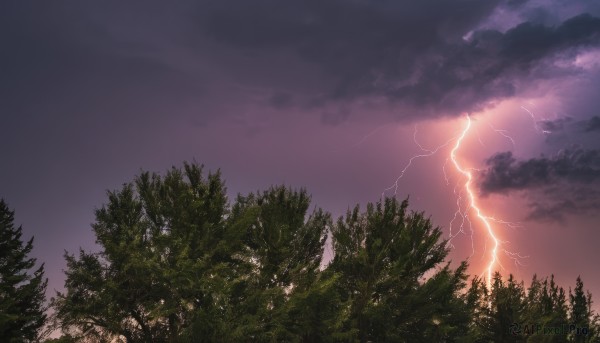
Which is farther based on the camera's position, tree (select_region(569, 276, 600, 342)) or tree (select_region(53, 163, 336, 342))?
tree (select_region(569, 276, 600, 342))

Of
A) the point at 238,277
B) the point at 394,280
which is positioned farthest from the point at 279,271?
the point at 394,280

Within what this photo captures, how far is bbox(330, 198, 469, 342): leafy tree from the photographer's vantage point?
23719mm

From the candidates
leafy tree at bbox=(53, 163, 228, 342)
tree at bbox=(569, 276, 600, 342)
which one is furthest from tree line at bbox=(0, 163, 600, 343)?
tree at bbox=(569, 276, 600, 342)

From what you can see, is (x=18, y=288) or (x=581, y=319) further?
(x=581, y=319)

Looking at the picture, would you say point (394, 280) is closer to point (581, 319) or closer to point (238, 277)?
point (238, 277)

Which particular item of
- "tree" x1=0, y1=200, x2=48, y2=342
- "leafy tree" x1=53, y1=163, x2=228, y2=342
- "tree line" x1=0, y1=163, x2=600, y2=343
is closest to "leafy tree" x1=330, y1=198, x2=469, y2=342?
"tree line" x1=0, y1=163, x2=600, y2=343

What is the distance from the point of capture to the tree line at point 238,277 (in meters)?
19.2

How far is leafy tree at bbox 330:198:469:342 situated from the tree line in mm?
60

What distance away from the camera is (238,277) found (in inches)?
805

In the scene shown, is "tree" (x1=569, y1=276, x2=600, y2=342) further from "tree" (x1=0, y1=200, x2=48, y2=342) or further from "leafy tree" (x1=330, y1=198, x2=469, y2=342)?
"tree" (x1=0, y1=200, x2=48, y2=342)

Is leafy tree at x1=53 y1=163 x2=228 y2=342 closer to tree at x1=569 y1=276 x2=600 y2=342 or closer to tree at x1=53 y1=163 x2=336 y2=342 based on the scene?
tree at x1=53 y1=163 x2=336 y2=342

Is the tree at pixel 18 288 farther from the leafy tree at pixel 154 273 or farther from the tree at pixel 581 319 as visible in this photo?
the tree at pixel 581 319

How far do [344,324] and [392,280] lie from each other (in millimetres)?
3333

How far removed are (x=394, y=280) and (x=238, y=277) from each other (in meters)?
8.71
